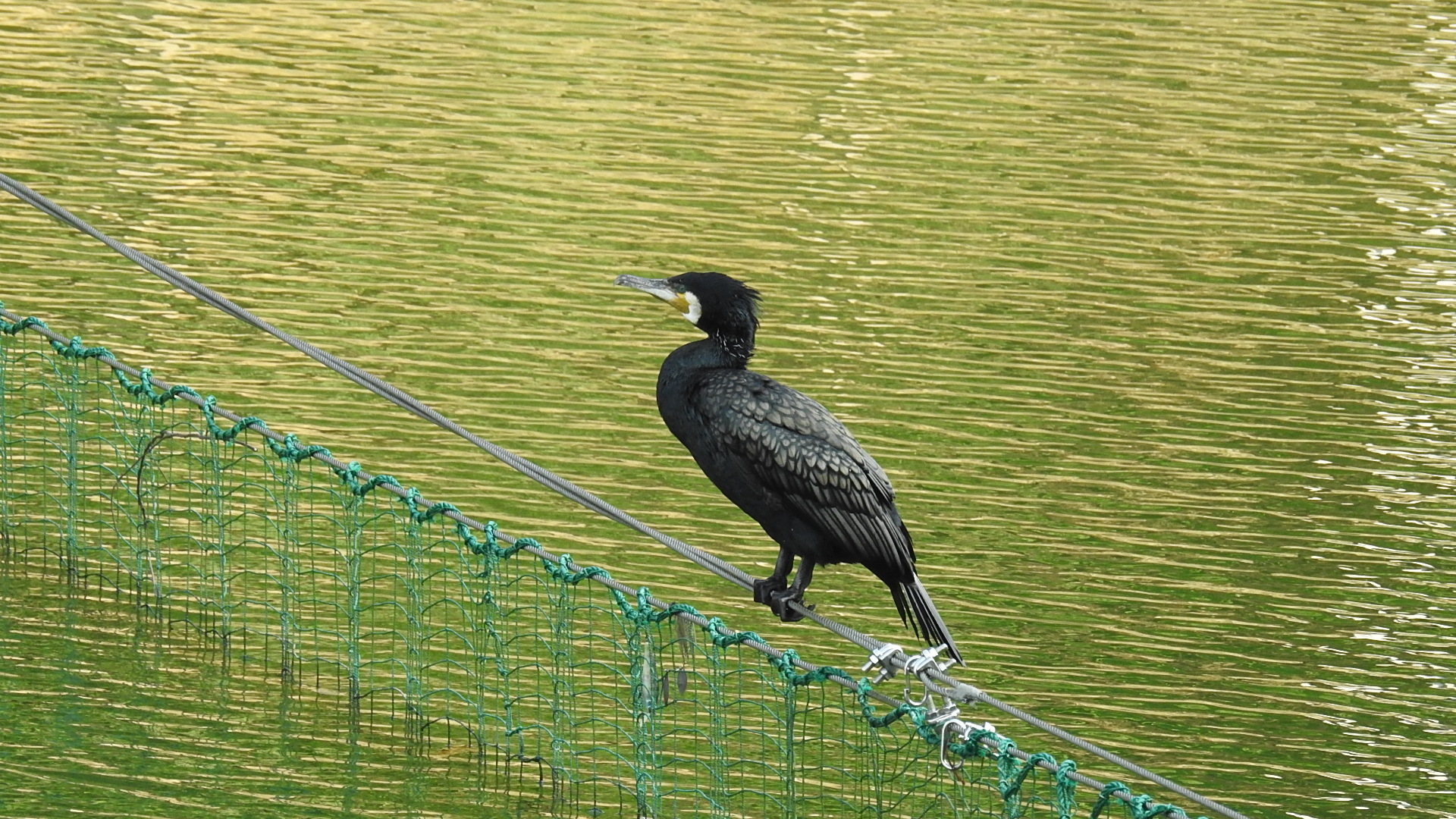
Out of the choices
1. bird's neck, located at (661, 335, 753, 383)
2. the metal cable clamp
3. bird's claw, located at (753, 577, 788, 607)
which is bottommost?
the metal cable clamp

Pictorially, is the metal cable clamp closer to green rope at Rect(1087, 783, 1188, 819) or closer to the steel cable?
the steel cable

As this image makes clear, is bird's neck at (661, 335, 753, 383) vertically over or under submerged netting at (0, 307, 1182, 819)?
over

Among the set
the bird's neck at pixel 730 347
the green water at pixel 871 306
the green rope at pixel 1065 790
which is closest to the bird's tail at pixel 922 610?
the green rope at pixel 1065 790

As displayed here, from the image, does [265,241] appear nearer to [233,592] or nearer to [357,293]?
[357,293]

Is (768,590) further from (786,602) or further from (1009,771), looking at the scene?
(1009,771)

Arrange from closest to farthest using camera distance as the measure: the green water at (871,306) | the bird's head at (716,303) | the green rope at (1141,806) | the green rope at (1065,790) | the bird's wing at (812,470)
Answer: the green rope at (1141,806) → the green rope at (1065,790) → the bird's wing at (812,470) → the bird's head at (716,303) → the green water at (871,306)

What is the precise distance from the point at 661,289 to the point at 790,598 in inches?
44.3

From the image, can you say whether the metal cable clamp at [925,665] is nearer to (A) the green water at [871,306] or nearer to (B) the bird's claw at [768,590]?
(B) the bird's claw at [768,590]

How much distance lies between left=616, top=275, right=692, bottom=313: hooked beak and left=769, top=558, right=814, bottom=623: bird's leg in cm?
98

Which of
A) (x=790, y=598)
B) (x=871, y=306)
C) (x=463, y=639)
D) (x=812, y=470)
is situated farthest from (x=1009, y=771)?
(x=871, y=306)

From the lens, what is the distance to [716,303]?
7441 millimetres

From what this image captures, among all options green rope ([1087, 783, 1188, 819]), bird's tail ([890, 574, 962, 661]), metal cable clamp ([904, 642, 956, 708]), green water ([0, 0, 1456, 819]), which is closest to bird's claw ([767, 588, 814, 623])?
A: bird's tail ([890, 574, 962, 661])

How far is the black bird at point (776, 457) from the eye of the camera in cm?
723

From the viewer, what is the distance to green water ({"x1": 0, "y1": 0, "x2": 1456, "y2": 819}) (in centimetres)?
989
